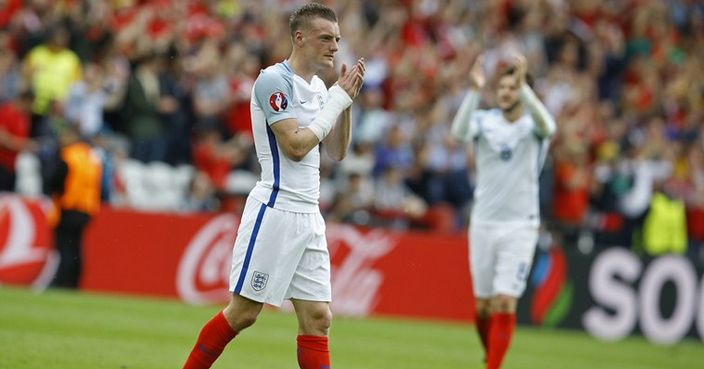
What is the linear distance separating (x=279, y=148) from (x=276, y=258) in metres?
0.67

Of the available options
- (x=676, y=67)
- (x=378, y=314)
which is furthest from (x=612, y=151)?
(x=378, y=314)

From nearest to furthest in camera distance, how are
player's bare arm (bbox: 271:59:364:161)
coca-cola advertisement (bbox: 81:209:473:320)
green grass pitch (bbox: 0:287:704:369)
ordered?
player's bare arm (bbox: 271:59:364:161) < green grass pitch (bbox: 0:287:704:369) < coca-cola advertisement (bbox: 81:209:473:320)

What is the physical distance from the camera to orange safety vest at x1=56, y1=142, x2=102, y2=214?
1719 cm

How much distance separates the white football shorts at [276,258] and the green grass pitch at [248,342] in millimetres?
2602

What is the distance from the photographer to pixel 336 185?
20.0 m

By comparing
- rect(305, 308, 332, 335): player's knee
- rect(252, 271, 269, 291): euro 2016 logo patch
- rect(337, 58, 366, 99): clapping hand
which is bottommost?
rect(305, 308, 332, 335): player's knee

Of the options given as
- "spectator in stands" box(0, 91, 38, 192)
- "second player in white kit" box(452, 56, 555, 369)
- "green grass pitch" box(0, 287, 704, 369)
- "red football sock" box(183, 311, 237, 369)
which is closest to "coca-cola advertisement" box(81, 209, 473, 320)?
"green grass pitch" box(0, 287, 704, 369)

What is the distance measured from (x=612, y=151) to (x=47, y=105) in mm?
10240

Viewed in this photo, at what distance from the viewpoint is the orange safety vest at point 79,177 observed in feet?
56.4

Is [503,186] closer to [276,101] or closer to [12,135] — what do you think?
[276,101]

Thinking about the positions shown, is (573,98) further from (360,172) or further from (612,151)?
(360,172)

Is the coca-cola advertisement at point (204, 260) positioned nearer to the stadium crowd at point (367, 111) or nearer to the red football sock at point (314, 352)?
the stadium crowd at point (367, 111)

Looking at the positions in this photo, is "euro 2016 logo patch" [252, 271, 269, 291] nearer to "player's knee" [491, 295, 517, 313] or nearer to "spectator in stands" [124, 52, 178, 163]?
"player's knee" [491, 295, 517, 313]

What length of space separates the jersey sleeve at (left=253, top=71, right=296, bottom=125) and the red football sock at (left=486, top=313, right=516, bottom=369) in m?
3.97
